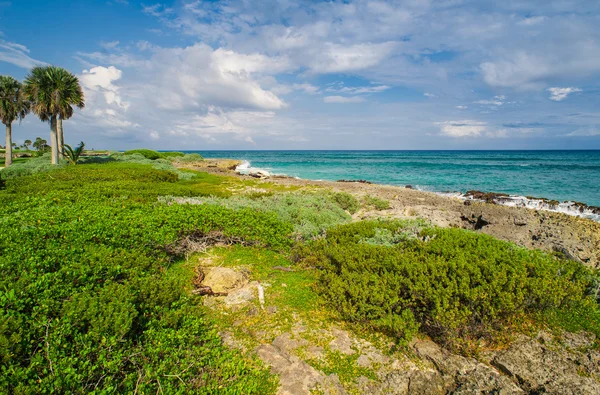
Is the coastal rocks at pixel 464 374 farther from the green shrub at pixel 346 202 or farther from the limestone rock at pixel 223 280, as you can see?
the green shrub at pixel 346 202

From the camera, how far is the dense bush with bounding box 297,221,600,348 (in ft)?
16.3

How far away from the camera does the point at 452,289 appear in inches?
207

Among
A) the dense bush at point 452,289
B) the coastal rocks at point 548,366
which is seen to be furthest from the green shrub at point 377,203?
the coastal rocks at point 548,366

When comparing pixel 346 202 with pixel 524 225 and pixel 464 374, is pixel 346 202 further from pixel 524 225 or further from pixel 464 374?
pixel 464 374

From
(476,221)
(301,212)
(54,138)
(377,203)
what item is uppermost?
(54,138)

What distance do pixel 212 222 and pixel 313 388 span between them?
18.7 feet

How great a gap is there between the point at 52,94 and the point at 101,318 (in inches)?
1366

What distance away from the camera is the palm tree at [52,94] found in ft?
93.8

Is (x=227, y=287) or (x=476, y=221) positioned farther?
(x=476, y=221)

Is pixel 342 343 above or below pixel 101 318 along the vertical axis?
below

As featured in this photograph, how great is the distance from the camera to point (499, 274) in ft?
17.9

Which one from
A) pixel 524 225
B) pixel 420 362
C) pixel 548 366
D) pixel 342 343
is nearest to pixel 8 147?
pixel 342 343

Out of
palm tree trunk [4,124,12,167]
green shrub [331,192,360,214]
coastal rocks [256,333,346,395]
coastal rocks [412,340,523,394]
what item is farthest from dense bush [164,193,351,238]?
palm tree trunk [4,124,12,167]

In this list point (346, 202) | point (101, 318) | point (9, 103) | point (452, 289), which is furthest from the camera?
point (9, 103)
